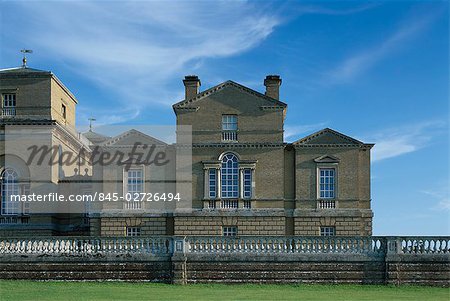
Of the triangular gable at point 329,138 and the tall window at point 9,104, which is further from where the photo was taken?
the tall window at point 9,104

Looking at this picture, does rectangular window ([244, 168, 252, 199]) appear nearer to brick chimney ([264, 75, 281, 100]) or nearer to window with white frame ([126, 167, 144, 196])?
brick chimney ([264, 75, 281, 100])

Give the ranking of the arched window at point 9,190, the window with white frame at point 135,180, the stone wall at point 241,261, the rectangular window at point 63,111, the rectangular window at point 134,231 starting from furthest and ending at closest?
1. the rectangular window at point 63,111
2. the window with white frame at point 135,180
3. the arched window at point 9,190
4. the rectangular window at point 134,231
5. the stone wall at point 241,261

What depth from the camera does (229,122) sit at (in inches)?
1613

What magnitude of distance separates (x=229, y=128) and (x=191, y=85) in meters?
3.44

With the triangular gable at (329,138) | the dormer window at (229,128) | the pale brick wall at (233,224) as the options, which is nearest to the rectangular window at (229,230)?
the pale brick wall at (233,224)

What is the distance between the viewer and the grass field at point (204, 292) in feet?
79.5

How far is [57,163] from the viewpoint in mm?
41750

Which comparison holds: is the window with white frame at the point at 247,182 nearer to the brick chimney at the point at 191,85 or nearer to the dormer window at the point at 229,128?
the dormer window at the point at 229,128

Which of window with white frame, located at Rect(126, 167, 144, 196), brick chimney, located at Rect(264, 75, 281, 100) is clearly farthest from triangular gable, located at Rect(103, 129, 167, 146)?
brick chimney, located at Rect(264, 75, 281, 100)

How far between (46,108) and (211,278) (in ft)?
58.3

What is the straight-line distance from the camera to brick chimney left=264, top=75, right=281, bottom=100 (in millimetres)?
41594

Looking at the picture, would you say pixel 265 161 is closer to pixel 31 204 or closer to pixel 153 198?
pixel 153 198

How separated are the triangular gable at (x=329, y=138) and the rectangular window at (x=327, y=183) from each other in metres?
1.59

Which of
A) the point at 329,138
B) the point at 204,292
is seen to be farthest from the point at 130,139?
the point at 204,292
